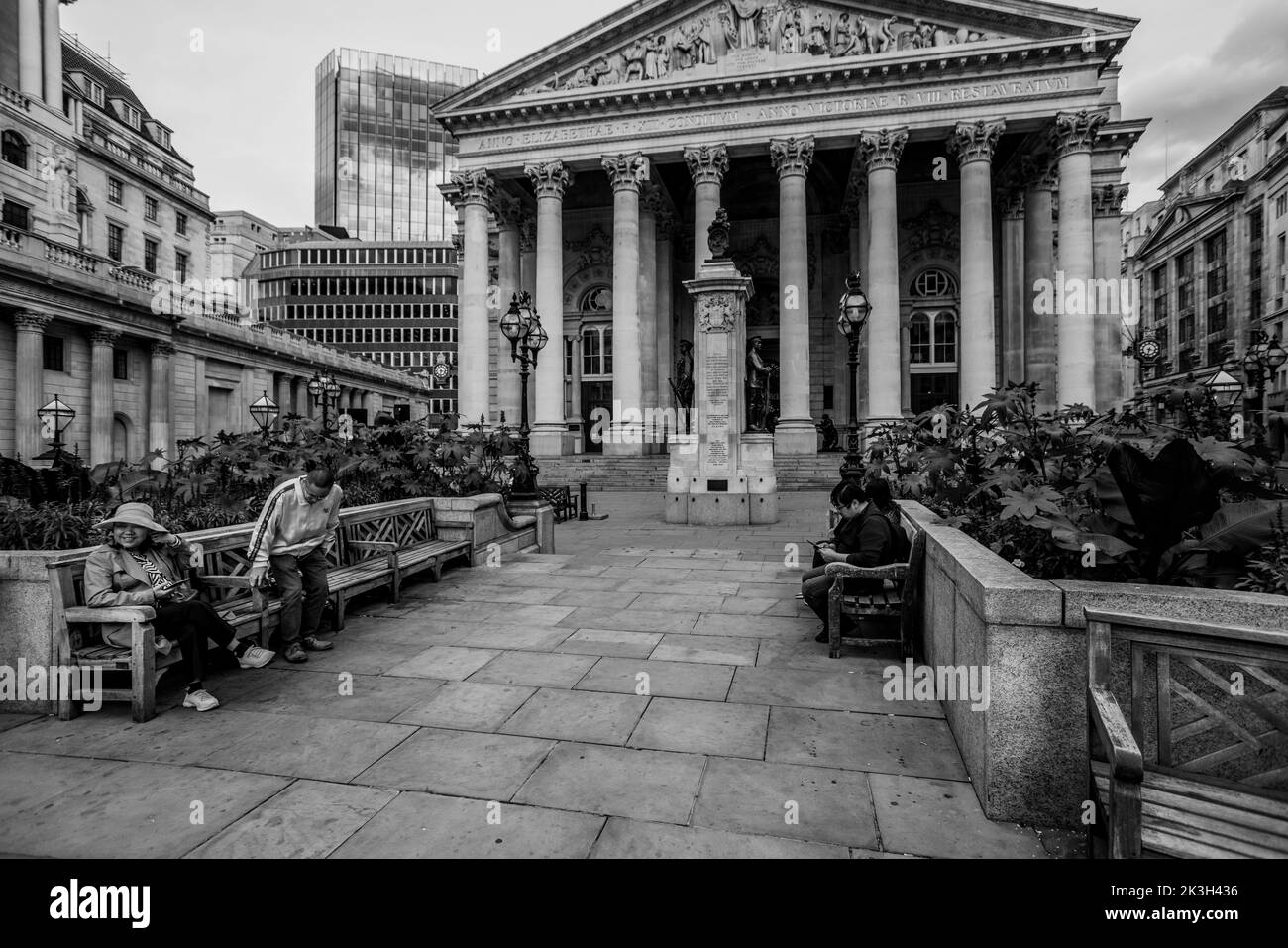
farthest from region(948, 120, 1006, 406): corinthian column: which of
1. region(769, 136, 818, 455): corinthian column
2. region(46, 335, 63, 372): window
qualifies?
region(46, 335, 63, 372): window

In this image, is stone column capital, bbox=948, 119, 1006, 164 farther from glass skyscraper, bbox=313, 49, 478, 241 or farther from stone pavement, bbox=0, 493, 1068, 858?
glass skyscraper, bbox=313, 49, 478, 241

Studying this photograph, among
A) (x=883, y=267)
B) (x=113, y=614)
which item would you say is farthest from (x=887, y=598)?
(x=883, y=267)

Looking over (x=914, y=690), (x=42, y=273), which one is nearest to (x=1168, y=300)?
(x=914, y=690)

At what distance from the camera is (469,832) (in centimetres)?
305

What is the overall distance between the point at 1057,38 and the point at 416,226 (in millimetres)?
115881

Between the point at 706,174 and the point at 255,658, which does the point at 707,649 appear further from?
the point at 706,174

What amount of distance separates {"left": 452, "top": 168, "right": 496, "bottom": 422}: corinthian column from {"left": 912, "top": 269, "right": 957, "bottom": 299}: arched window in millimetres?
21882

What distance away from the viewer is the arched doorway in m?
33.3

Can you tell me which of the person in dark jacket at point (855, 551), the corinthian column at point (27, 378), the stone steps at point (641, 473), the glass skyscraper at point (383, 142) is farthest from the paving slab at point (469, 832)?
the glass skyscraper at point (383, 142)

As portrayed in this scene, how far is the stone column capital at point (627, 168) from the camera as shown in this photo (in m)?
29.5

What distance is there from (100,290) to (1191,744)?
41.4m

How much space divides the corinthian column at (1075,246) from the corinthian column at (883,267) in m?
6.18

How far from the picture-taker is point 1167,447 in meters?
3.27
